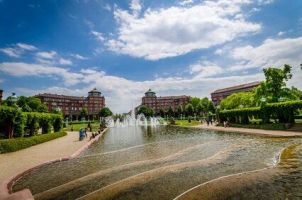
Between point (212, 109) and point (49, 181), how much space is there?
104620mm

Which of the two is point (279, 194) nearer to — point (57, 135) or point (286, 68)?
point (57, 135)

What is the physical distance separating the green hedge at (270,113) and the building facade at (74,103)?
12563cm

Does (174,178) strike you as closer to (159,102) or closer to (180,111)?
(180,111)

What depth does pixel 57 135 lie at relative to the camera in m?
35.7

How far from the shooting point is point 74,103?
561 ft

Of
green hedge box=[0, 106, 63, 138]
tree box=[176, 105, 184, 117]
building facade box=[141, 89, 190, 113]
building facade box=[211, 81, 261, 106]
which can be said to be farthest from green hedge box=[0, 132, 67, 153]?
building facade box=[141, 89, 190, 113]

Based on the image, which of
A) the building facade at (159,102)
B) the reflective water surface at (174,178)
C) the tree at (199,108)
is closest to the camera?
the reflective water surface at (174,178)

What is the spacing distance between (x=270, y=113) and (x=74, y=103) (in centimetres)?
15162

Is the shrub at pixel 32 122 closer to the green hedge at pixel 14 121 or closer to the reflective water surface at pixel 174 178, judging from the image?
the green hedge at pixel 14 121

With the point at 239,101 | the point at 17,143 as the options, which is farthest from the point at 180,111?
the point at 17,143

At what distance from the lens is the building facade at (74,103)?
505ft

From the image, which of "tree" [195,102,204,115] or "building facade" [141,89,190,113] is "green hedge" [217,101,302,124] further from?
"building facade" [141,89,190,113]

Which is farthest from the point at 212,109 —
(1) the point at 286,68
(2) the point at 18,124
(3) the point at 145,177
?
(3) the point at 145,177

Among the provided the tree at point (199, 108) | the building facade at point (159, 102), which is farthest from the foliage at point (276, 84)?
the building facade at point (159, 102)
